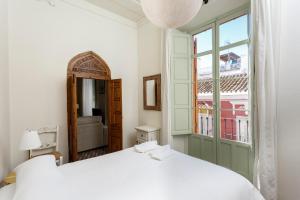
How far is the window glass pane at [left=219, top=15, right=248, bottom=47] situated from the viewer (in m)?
2.39

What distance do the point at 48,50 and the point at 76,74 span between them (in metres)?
0.57

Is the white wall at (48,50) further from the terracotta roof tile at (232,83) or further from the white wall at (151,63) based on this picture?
the terracotta roof tile at (232,83)

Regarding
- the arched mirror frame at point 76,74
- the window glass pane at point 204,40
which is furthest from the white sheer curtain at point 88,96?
the window glass pane at point 204,40

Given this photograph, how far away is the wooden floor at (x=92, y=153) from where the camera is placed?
3475 mm

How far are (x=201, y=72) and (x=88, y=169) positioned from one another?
246 cm

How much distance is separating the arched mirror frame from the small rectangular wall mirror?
0.87 metres

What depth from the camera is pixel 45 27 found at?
2.65 meters

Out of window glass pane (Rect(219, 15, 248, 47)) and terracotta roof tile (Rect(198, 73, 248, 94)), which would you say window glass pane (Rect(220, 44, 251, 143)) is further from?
window glass pane (Rect(219, 15, 248, 47))

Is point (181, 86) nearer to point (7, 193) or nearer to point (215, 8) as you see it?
point (215, 8)

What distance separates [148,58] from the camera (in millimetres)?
3654

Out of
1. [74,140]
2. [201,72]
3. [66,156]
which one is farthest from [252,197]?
[66,156]

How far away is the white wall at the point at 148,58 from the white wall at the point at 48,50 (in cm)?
55

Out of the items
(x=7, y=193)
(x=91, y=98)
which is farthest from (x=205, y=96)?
(x=7, y=193)

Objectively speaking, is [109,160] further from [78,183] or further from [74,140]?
[74,140]
